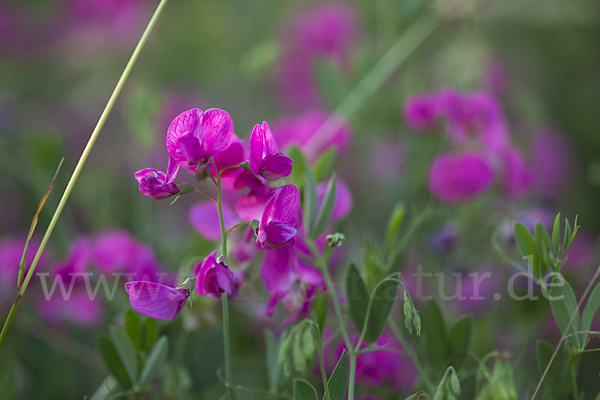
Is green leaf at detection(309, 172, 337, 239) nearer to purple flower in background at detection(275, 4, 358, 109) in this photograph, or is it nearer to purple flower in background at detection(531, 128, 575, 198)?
purple flower in background at detection(531, 128, 575, 198)

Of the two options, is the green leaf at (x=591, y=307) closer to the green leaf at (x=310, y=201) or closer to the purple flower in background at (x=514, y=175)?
the green leaf at (x=310, y=201)

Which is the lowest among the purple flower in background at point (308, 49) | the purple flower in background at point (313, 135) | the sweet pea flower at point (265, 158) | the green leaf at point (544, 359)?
the green leaf at point (544, 359)

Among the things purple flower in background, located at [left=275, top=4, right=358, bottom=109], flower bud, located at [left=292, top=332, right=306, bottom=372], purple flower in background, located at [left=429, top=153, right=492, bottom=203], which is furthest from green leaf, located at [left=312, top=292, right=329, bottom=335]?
purple flower in background, located at [left=275, top=4, right=358, bottom=109]

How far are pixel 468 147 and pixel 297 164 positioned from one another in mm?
437

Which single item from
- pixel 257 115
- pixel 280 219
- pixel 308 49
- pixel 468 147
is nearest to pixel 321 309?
pixel 280 219

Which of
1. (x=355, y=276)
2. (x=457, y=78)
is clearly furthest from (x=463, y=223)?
(x=355, y=276)

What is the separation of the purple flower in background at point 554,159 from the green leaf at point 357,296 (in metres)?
1.07

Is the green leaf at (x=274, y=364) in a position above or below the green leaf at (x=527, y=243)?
below

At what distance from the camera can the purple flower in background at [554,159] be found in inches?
59.2

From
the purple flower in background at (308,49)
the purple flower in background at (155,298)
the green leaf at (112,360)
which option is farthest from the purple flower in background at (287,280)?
the purple flower in background at (308,49)

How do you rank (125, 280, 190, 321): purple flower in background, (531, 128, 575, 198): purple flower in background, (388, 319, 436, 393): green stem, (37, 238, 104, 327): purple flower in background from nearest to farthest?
1. (125, 280, 190, 321): purple flower in background
2. (388, 319, 436, 393): green stem
3. (37, 238, 104, 327): purple flower in background
4. (531, 128, 575, 198): purple flower in background

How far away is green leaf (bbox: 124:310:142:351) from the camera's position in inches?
25.8

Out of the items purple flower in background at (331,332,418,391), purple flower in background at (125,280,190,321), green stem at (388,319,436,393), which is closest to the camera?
purple flower in background at (125,280,190,321)

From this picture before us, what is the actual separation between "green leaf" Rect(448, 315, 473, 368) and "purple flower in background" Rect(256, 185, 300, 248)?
11.1 inches
